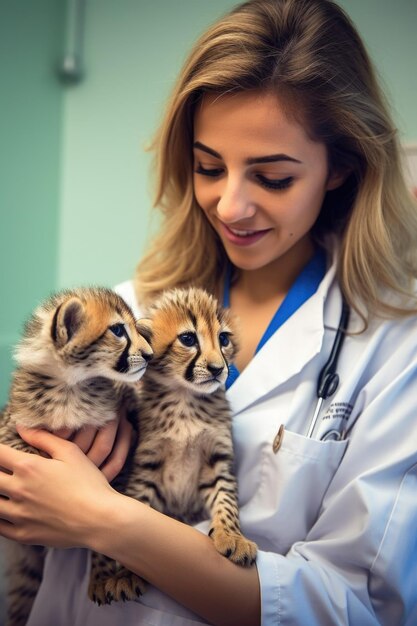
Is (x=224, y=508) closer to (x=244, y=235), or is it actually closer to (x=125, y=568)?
(x=125, y=568)

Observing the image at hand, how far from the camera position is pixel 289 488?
1192 mm

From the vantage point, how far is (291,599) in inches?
43.0

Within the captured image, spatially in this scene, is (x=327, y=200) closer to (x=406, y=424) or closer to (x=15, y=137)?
(x=406, y=424)

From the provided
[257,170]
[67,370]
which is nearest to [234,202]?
[257,170]

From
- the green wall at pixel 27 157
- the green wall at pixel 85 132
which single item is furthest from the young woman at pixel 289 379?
the green wall at pixel 27 157

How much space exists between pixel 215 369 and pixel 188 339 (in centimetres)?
9

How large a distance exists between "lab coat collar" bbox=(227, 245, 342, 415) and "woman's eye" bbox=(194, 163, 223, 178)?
0.41m

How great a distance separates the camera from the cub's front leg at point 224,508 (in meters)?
1.04

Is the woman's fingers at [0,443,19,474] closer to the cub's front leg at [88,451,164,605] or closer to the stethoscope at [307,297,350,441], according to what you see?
the cub's front leg at [88,451,164,605]

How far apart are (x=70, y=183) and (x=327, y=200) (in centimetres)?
123

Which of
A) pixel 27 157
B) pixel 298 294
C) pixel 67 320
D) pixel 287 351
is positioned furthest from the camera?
pixel 27 157

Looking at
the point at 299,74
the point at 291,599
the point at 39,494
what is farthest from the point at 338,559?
the point at 299,74

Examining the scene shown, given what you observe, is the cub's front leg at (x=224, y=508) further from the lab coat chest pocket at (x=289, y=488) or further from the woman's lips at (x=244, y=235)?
the woman's lips at (x=244, y=235)

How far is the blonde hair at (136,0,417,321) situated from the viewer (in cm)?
129
